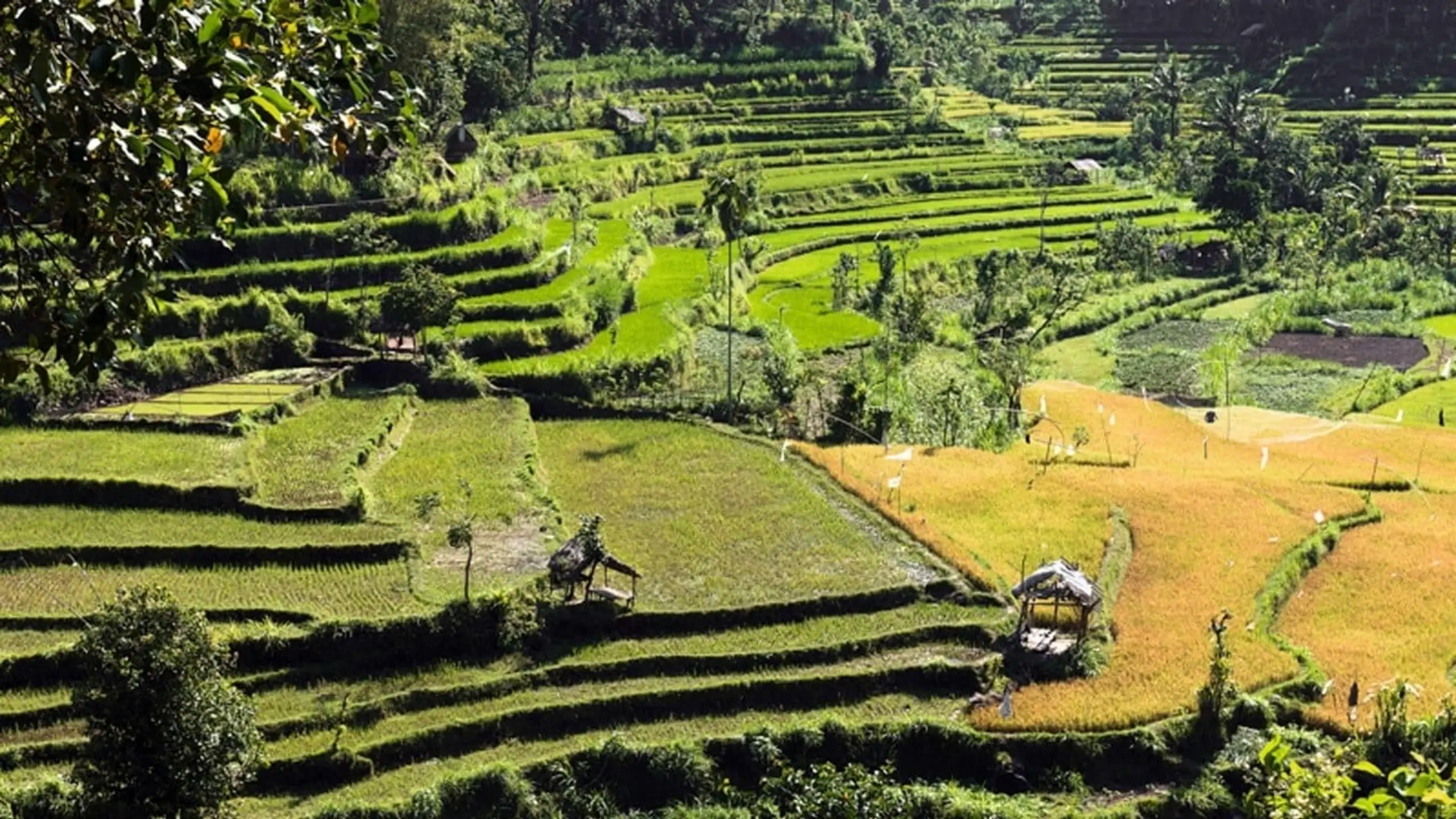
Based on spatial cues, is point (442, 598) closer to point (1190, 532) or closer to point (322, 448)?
point (322, 448)

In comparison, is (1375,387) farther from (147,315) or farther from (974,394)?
(147,315)

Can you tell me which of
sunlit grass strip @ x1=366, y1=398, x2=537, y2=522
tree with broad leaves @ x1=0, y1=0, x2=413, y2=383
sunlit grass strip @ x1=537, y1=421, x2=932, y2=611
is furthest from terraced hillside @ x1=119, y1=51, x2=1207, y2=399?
tree with broad leaves @ x1=0, y1=0, x2=413, y2=383

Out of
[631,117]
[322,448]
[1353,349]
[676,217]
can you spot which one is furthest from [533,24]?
[322,448]

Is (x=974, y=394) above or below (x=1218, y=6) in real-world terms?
below

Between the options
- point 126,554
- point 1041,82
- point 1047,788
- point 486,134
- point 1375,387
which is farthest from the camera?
point 1041,82

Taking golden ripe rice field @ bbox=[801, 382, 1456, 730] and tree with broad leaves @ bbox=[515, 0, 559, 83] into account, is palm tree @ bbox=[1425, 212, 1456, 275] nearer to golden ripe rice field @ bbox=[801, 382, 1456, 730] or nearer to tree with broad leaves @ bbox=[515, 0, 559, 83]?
golden ripe rice field @ bbox=[801, 382, 1456, 730]

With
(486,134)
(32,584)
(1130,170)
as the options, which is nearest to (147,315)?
(32,584)
